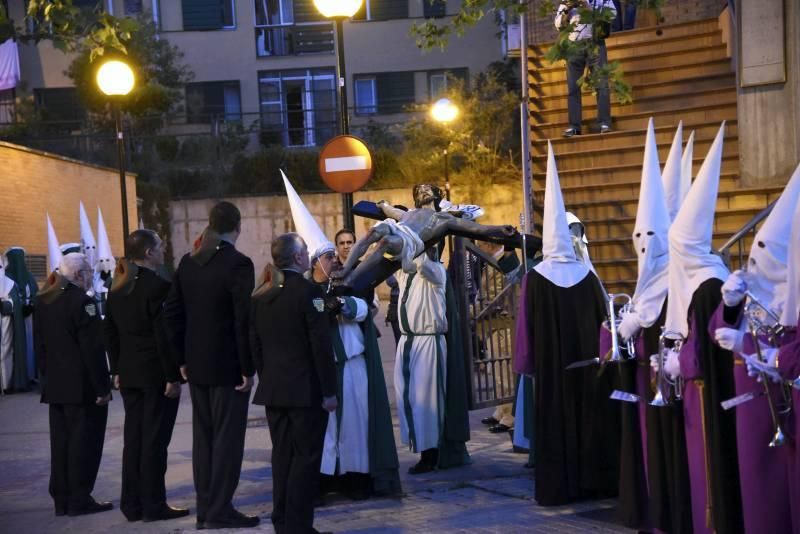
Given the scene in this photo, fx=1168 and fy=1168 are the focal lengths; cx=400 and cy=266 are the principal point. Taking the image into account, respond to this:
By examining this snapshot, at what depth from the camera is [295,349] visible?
24.1 ft

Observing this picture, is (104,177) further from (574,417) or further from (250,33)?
(574,417)

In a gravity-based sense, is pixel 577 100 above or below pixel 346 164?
above

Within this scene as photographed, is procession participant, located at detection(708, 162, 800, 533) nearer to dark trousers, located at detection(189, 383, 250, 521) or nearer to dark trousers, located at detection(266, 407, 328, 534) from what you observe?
dark trousers, located at detection(266, 407, 328, 534)

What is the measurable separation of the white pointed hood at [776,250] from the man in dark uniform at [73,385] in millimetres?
4907

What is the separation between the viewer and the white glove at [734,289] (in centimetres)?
592

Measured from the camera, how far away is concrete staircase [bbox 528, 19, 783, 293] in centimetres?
1468

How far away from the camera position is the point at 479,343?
10.3 metres

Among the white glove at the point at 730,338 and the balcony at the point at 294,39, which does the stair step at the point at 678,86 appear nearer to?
the white glove at the point at 730,338

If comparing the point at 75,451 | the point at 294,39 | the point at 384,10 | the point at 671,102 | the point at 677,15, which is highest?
the point at 384,10

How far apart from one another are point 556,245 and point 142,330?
9.99ft

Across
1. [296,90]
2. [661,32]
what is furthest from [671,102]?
[296,90]

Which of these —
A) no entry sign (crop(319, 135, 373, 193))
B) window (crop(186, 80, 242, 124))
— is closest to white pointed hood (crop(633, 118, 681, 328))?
no entry sign (crop(319, 135, 373, 193))

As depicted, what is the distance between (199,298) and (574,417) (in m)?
2.74

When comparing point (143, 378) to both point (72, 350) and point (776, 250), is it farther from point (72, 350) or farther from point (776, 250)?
point (776, 250)
